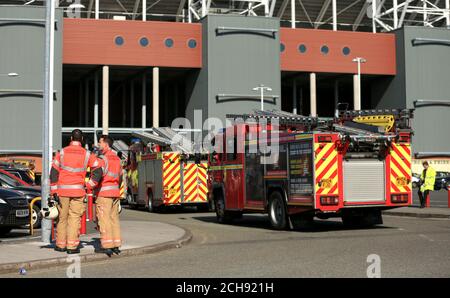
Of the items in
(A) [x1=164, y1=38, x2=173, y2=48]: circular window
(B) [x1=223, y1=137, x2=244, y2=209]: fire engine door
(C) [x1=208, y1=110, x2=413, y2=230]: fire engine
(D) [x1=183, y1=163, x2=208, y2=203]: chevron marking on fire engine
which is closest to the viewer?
(C) [x1=208, y1=110, x2=413, y2=230]: fire engine

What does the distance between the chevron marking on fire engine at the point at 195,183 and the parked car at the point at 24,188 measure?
7.33 m

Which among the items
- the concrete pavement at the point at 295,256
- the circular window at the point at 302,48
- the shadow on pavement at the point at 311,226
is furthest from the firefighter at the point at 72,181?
the circular window at the point at 302,48

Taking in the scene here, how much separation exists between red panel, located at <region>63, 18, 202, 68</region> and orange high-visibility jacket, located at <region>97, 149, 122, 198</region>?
4250cm

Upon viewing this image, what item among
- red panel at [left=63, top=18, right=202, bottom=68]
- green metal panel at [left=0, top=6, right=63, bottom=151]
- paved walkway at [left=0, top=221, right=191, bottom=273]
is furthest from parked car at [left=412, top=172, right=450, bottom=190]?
paved walkway at [left=0, top=221, right=191, bottom=273]

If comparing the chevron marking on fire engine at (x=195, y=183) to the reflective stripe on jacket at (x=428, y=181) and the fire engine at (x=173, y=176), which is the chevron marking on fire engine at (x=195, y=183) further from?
the reflective stripe on jacket at (x=428, y=181)

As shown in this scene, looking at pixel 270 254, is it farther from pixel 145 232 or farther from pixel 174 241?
pixel 145 232

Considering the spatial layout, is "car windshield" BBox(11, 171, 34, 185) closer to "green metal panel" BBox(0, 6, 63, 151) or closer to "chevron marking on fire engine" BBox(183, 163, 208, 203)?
"chevron marking on fire engine" BBox(183, 163, 208, 203)

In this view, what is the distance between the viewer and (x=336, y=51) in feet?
190

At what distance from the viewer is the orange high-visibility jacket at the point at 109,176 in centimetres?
1169

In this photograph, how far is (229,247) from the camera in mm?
13633

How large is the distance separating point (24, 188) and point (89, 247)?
6.83 metres

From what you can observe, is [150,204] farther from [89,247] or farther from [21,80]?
[21,80]

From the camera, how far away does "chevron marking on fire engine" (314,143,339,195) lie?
53.1 ft

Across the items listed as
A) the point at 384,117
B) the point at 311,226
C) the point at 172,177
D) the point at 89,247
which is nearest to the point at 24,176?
the point at 172,177
